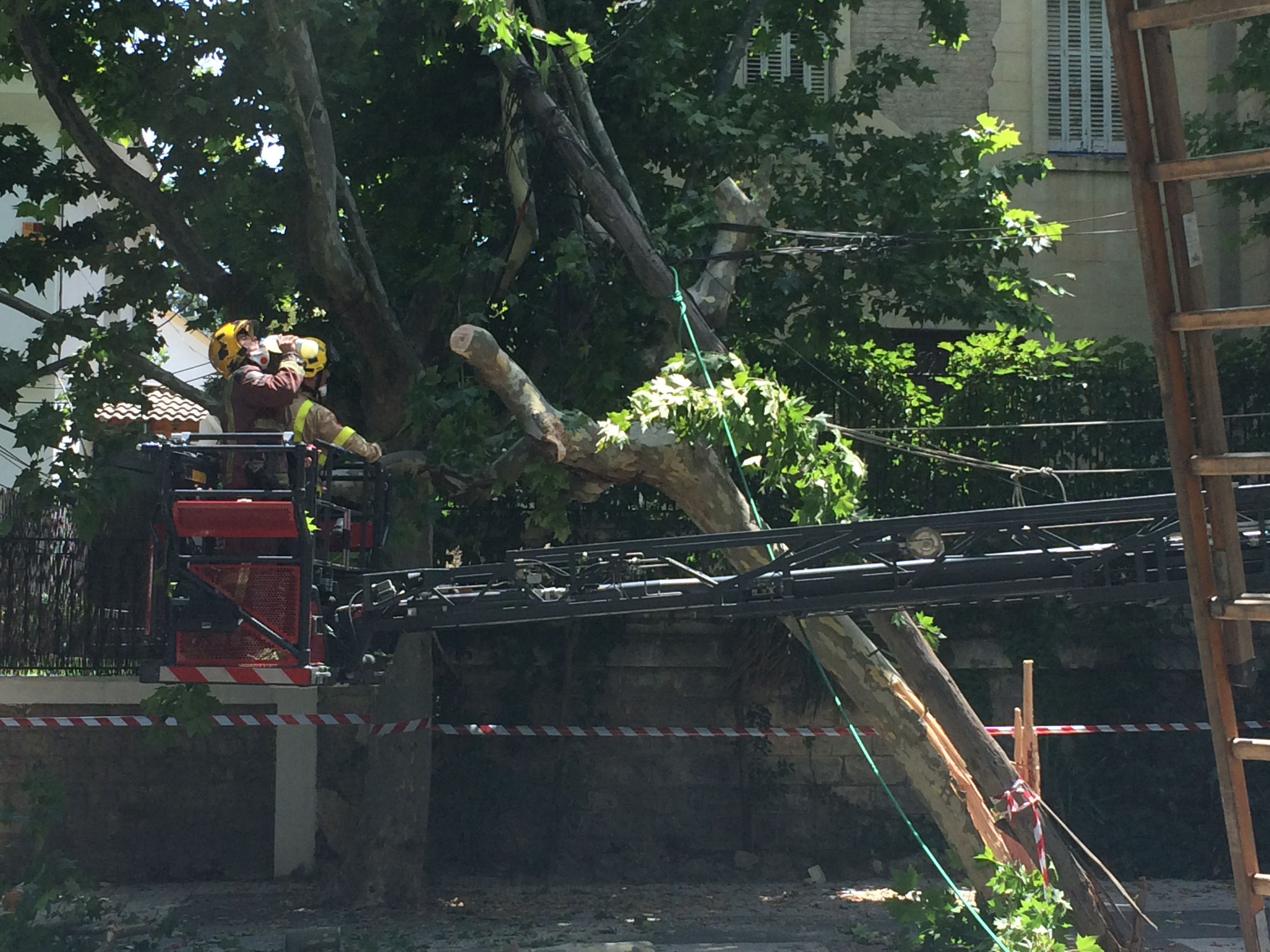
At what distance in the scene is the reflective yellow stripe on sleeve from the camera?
7464 millimetres

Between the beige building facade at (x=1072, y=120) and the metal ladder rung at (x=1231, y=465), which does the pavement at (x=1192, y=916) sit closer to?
the metal ladder rung at (x=1231, y=465)

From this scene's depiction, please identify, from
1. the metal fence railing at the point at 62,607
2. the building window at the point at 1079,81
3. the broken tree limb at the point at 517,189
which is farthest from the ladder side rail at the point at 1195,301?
the building window at the point at 1079,81

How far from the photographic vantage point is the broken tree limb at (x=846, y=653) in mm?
8047

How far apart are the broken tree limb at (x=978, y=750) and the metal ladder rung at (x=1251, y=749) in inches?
187

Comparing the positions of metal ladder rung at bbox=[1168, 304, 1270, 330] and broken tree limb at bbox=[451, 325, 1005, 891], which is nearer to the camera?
metal ladder rung at bbox=[1168, 304, 1270, 330]

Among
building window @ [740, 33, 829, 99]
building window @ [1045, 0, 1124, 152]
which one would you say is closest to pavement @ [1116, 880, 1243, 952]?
building window @ [1045, 0, 1124, 152]

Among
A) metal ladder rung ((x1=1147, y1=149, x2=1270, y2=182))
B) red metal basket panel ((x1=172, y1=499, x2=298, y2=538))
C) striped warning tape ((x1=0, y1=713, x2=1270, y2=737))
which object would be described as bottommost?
striped warning tape ((x1=0, y1=713, x2=1270, y2=737))

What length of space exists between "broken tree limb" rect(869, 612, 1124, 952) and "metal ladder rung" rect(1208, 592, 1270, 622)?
475cm

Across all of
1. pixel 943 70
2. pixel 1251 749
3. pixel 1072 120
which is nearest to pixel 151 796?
pixel 1251 749

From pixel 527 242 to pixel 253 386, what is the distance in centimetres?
307

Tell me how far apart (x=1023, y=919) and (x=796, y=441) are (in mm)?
2985

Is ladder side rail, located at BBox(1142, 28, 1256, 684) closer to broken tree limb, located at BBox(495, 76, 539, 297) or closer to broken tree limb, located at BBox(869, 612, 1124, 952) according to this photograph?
broken tree limb, located at BBox(869, 612, 1124, 952)

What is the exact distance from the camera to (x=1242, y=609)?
320cm

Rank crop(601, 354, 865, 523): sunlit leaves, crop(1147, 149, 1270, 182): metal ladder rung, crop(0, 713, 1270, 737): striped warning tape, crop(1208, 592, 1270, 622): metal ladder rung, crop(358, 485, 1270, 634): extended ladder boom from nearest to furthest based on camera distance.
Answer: crop(1147, 149, 1270, 182): metal ladder rung < crop(1208, 592, 1270, 622): metal ladder rung < crop(358, 485, 1270, 634): extended ladder boom < crop(601, 354, 865, 523): sunlit leaves < crop(0, 713, 1270, 737): striped warning tape
